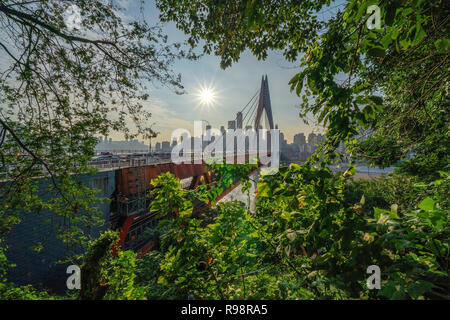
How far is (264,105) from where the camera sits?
25.5 metres

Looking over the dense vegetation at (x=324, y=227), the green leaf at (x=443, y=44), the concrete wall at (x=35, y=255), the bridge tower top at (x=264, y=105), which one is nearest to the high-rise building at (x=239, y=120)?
the bridge tower top at (x=264, y=105)

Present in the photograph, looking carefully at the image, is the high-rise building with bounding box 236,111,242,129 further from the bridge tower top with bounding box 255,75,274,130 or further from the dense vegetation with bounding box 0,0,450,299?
the dense vegetation with bounding box 0,0,450,299

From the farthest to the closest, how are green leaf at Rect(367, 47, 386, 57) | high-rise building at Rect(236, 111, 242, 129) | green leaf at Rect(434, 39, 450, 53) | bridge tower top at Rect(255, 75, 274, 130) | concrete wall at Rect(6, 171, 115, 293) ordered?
high-rise building at Rect(236, 111, 242, 129)
bridge tower top at Rect(255, 75, 274, 130)
concrete wall at Rect(6, 171, 115, 293)
green leaf at Rect(434, 39, 450, 53)
green leaf at Rect(367, 47, 386, 57)

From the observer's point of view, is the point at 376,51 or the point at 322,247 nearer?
the point at 376,51

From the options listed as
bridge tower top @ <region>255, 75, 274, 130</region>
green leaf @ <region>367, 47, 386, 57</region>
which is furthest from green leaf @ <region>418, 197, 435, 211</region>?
bridge tower top @ <region>255, 75, 274, 130</region>

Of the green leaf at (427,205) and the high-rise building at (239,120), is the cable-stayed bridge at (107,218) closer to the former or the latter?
the green leaf at (427,205)

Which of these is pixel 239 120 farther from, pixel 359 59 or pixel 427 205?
pixel 427 205

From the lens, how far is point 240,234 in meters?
1.82

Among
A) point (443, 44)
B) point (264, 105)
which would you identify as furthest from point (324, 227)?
point (264, 105)

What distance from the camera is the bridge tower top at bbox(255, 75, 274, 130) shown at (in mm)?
24375

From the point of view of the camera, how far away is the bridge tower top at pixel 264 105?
2438 cm
